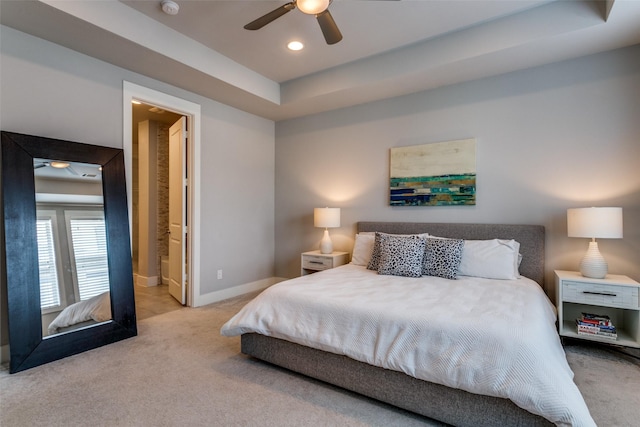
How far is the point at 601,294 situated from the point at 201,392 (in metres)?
3.10

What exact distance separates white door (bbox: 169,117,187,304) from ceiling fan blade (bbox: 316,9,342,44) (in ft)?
7.57

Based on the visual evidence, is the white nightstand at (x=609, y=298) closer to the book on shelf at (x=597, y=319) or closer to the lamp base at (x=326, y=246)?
the book on shelf at (x=597, y=319)

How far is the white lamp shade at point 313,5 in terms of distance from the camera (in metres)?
2.20

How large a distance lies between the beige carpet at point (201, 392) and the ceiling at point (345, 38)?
2.61 metres

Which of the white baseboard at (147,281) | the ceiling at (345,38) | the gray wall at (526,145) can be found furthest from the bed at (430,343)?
the white baseboard at (147,281)

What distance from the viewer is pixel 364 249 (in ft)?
12.4

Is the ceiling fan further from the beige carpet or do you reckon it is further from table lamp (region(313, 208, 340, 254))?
the beige carpet

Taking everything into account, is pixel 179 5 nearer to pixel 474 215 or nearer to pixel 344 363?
pixel 344 363

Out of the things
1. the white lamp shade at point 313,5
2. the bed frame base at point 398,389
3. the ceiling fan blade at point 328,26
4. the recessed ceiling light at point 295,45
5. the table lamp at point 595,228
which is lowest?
the bed frame base at point 398,389

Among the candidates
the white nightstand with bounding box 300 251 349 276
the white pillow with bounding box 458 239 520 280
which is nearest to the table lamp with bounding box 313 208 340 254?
the white nightstand with bounding box 300 251 349 276

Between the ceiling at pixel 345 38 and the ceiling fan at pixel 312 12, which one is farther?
the ceiling at pixel 345 38

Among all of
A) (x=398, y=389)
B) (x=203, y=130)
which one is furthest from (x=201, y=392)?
(x=203, y=130)

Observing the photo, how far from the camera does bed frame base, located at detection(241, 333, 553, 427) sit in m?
1.61

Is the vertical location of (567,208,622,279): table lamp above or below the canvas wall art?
below
